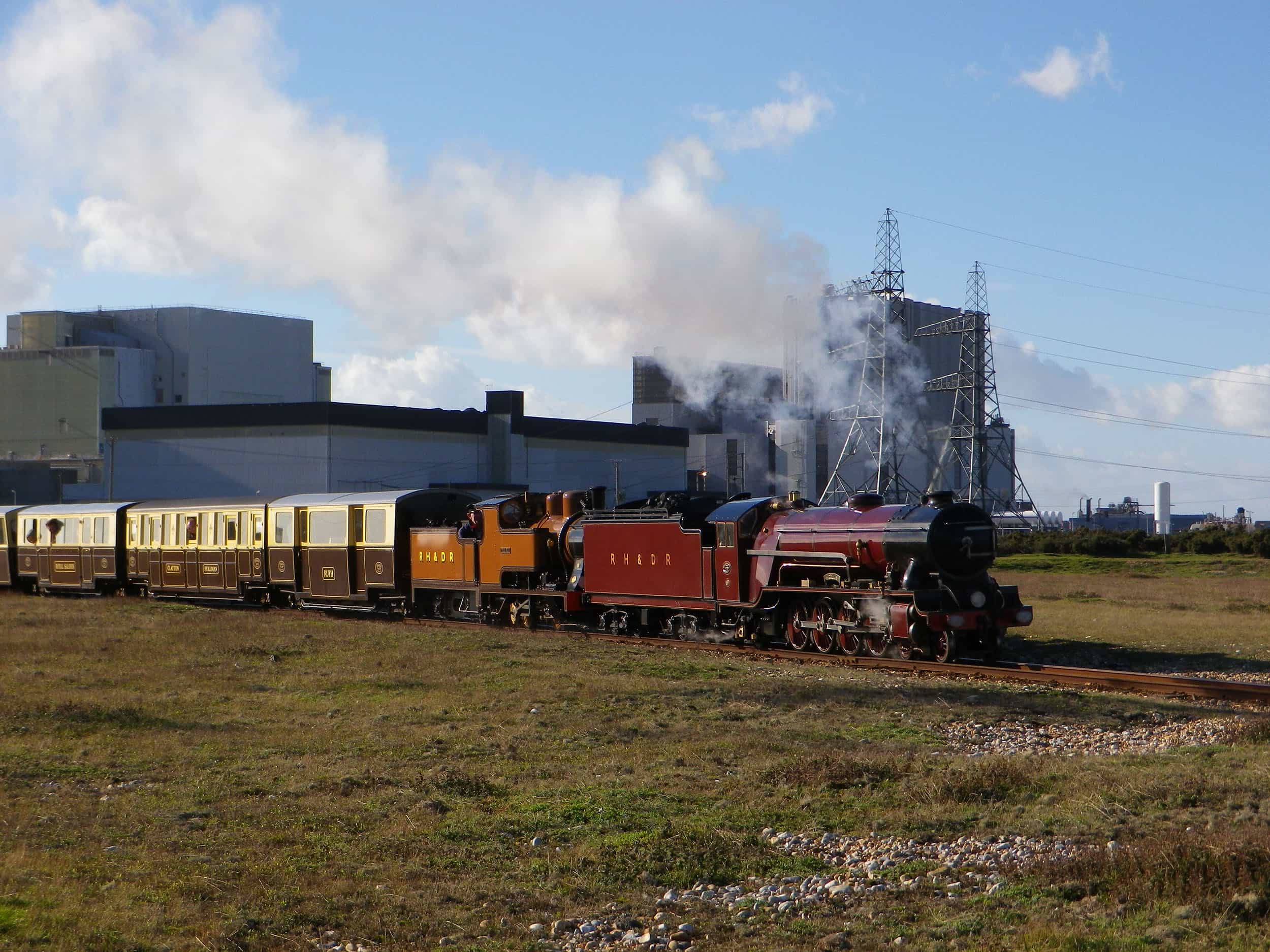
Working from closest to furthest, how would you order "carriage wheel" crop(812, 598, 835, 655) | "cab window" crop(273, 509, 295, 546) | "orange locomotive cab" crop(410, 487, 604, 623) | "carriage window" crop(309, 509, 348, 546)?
"carriage wheel" crop(812, 598, 835, 655) → "orange locomotive cab" crop(410, 487, 604, 623) → "carriage window" crop(309, 509, 348, 546) → "cab window" crop(273, 509, 295, 546)

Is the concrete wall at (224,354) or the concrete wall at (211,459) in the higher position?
the concrete wall at (224,354)

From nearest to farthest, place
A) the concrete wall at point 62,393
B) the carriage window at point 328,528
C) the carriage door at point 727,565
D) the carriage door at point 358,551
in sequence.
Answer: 1. the carriage door at point 727,565
2. the carriage door at point 358,551
3. the carriage window at point 328,528
4. the concrete wall at point 62,393

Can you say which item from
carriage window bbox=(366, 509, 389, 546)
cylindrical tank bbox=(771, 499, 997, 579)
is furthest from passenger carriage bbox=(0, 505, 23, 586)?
cylindrical tank bbox=(771, 499, 997, 579)

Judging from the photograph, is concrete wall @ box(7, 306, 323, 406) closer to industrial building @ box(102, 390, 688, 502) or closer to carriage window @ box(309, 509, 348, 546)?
industrial building @ box(102, 390, 688, 502)

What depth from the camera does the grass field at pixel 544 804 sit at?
7637mm

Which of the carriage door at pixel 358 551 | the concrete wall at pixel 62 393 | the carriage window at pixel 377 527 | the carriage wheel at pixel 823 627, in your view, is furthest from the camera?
the concrete wall at pixel 62 393

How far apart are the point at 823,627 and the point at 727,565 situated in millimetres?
2643

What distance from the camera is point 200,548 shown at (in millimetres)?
37969

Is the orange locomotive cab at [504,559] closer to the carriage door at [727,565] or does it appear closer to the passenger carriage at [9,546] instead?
the carriage door at [727,565]

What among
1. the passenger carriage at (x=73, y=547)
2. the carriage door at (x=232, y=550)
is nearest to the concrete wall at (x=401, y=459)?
the passenger carriage at (x=73, y=547)

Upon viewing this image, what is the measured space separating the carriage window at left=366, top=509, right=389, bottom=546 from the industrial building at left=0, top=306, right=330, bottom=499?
71.3m

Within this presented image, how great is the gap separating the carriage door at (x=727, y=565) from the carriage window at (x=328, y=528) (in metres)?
12.8

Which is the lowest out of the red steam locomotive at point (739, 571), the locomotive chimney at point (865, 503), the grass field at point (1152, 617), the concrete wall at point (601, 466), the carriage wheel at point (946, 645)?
the grass field at point (1152, 617)

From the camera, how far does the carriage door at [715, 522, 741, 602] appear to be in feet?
79.6
